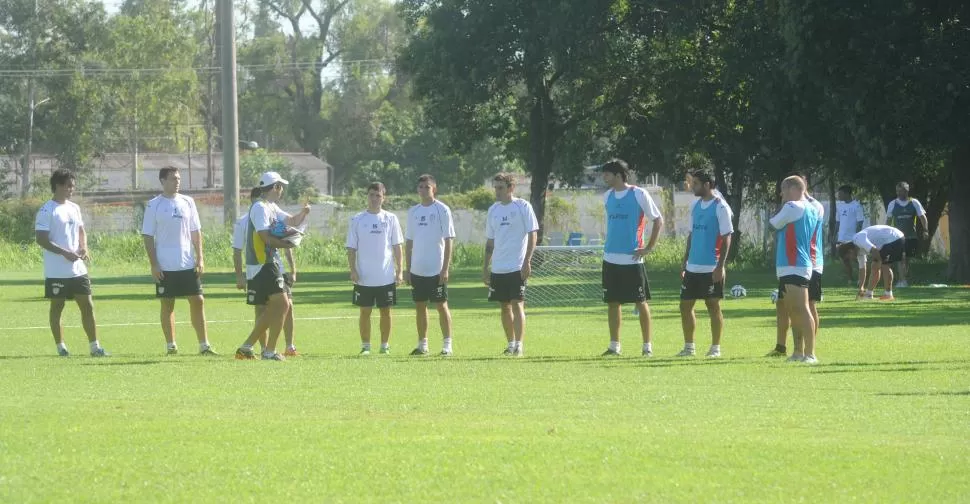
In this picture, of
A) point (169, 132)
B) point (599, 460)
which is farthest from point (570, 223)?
point (599, 460)

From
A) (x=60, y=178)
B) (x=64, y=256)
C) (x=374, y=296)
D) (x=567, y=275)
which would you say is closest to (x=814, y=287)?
(x=374, y=296)

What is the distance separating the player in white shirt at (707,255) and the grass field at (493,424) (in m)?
0.55

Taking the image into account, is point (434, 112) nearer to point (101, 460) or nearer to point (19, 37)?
point (101, 460)

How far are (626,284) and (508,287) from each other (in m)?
1.34

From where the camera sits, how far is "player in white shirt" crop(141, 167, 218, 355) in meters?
16.6

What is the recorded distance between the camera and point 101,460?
8.62m

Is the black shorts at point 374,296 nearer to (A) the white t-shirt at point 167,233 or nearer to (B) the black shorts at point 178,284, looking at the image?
(B) the black shorts at point 178,284

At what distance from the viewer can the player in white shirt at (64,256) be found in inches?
655

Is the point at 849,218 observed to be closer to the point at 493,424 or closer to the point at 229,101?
the point at 493,424

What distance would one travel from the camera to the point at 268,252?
50.9ft

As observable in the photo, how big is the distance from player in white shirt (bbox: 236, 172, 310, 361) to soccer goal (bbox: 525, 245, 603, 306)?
14405mm

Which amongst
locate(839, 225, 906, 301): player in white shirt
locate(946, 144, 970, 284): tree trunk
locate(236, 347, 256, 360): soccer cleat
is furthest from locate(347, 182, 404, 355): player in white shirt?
locate(946, 144, 970, 284): tree trunk

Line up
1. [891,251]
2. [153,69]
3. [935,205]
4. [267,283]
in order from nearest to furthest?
[267,283] < [891,251] < [935,205] < [153,69]

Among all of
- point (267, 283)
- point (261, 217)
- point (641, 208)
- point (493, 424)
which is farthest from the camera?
point (641, 208)
